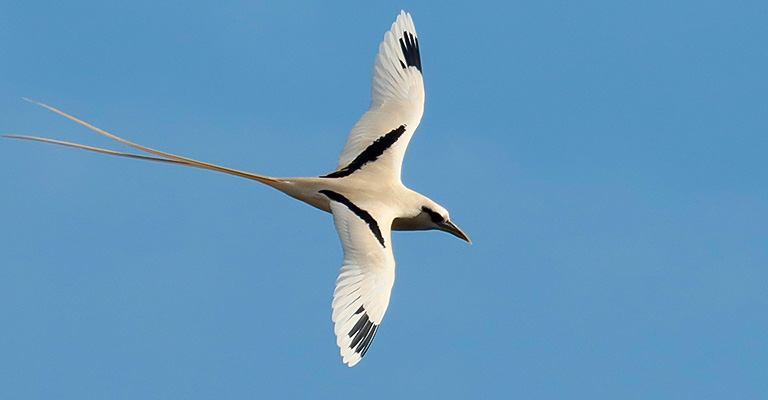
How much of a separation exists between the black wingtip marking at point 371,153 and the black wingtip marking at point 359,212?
0.77 metres

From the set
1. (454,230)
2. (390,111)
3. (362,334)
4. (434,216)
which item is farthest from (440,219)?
(362,334)

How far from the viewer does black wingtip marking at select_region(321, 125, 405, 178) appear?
1912 cm

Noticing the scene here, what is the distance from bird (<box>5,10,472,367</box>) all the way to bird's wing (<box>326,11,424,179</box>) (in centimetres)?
2

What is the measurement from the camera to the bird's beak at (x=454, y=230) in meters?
19.9

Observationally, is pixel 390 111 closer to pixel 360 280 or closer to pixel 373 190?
pixel 373 190

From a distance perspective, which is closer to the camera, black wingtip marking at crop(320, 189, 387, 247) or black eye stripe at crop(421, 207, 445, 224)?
black wingtip marking at crop(320, 189, 387, 247)

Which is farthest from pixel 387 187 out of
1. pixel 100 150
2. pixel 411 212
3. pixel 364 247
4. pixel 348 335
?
pixel 100 150

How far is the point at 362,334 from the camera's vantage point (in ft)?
52.5

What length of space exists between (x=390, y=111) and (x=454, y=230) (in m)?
2.77

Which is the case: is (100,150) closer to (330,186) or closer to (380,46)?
(330,186)

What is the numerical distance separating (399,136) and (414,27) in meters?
3.36

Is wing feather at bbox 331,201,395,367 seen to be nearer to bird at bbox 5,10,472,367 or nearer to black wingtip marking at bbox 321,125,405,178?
bird at bbox 5,10,472,367

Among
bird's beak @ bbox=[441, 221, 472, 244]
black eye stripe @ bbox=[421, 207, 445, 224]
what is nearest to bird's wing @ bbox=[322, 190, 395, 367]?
black eye stripe @ bbox=[421, 207, 445, 224]

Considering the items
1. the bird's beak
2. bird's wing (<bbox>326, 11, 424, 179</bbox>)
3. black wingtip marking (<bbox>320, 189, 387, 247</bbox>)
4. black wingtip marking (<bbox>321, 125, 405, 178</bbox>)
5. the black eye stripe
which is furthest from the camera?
the bird's beak
